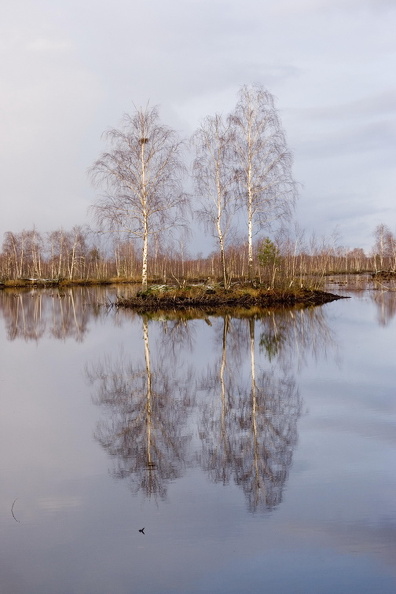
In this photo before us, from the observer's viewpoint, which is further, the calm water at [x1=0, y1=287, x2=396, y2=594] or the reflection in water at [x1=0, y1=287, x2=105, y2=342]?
the reflection in water at [x1=0, y1=287, x2=105, y2=342]

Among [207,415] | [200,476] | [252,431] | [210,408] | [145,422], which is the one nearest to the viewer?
[200,476]

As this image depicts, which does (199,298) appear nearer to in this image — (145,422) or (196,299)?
(196,299)

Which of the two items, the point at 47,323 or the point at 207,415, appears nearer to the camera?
the point at 207,415

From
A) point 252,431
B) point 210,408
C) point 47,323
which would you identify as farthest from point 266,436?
point 47,323

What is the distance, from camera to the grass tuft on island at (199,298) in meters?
26.4

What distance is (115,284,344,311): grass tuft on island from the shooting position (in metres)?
26.4

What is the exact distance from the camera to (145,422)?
23.6ft

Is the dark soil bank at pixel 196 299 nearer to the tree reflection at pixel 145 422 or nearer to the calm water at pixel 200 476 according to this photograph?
the calm water at pixel 200 476

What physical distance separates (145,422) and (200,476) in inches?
77.2

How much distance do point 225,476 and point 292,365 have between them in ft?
19.8

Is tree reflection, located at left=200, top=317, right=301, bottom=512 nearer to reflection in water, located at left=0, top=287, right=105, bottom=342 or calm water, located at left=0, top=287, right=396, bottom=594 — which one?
calm water, located at left=0, top=287, right=396, bottom=594

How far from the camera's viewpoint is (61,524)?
448cm

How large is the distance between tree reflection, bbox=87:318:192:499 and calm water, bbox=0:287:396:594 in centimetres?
3

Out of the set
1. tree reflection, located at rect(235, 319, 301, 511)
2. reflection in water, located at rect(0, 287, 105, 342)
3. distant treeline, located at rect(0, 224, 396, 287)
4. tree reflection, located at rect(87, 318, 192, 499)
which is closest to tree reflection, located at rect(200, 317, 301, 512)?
tree reflection, located at rect(235, 319, 301, 511)
